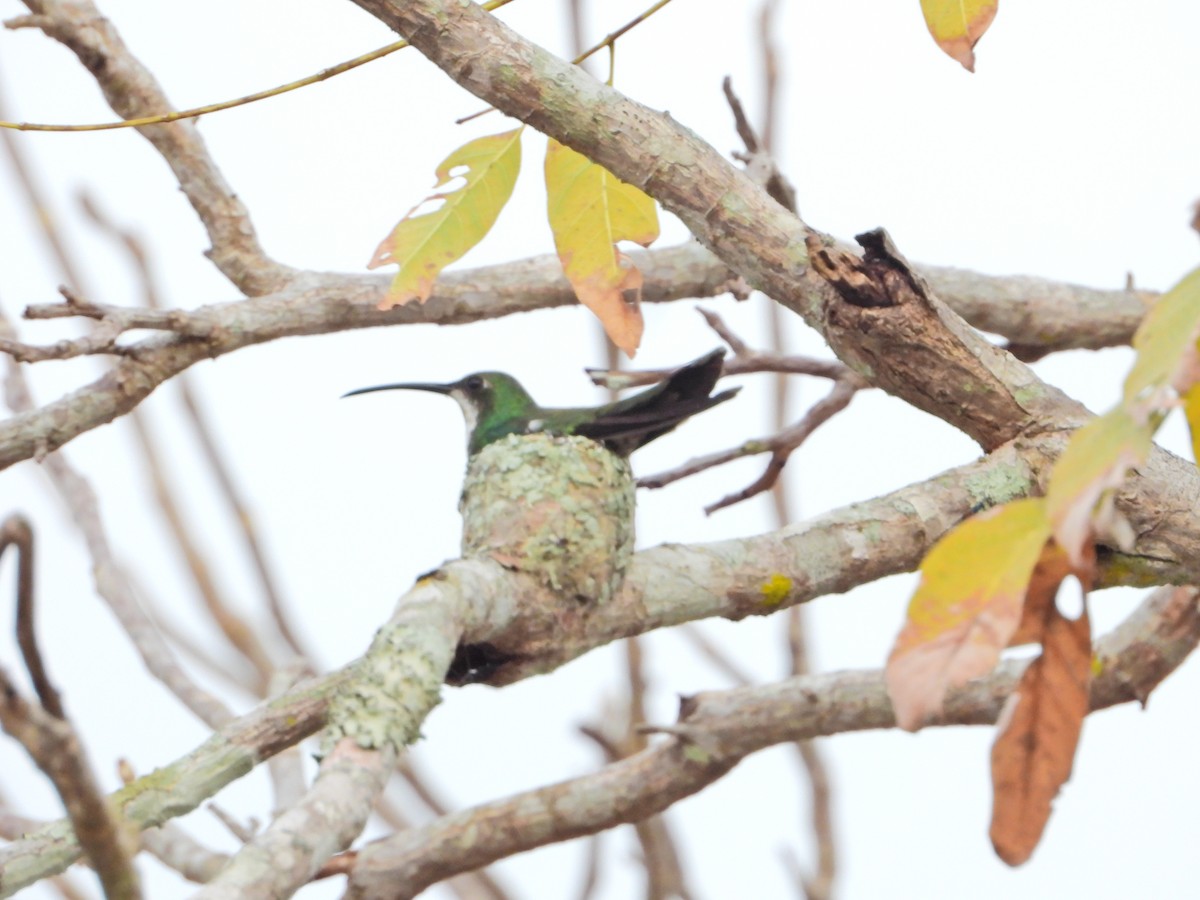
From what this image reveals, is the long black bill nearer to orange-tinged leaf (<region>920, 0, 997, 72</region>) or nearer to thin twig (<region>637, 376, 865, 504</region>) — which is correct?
thin twig (<region>637, 376, 865, 504</region>)

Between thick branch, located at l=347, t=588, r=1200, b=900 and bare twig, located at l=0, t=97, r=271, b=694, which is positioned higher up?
bare twig, located at l=0, t=97, r=271, b=694

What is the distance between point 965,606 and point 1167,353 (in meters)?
0.24

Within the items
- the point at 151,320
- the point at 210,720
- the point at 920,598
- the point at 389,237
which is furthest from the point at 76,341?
the point at 920,598

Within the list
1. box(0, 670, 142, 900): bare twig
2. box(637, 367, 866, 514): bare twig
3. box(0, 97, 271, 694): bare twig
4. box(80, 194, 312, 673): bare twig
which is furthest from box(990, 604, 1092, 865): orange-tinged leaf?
box(0, 97, 271, 694): bare twig

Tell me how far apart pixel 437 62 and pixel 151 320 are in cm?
75

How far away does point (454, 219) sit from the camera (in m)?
2.05

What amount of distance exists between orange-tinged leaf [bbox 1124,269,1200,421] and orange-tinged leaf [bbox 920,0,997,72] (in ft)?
2.51

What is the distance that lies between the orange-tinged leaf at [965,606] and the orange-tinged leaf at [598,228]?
100 centimetres

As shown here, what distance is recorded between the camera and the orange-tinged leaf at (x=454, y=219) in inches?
80.2

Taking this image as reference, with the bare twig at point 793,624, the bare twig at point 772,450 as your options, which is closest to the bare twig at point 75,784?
the bare twig at point 772,450

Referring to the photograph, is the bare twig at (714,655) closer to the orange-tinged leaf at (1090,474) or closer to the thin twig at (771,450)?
the thin twig at (771,450)

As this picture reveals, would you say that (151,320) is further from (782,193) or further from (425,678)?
(782,193)

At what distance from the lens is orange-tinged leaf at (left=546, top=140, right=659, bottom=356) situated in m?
2.03

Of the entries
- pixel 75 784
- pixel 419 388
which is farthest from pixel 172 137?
pixel 75 784
